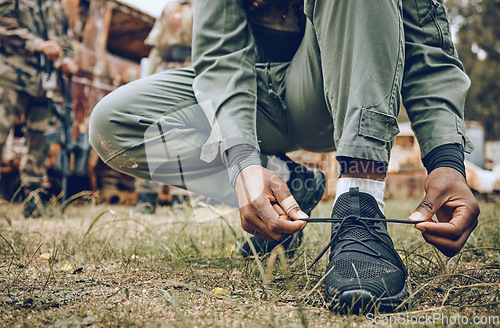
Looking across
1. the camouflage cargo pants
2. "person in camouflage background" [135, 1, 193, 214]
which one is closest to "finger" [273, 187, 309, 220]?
"person in camouflage background" [135, 1, 193, 214]

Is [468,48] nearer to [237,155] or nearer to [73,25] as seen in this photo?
[73,25]

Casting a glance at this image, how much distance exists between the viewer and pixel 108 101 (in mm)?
1353

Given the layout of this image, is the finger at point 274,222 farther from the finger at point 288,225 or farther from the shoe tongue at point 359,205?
the shoe tongue at point 359,205

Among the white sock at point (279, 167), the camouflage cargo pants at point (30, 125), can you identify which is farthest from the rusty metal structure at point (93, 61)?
the white sock at point (279, 167)

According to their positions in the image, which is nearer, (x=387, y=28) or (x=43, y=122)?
(x=387, y=28)

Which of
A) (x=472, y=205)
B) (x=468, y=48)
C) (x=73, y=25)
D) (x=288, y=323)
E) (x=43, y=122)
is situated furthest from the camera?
(x=468, y=48)

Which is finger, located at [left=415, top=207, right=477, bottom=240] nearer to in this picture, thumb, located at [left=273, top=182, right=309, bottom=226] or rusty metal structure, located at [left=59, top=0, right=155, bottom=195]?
thumb, located at [left=273, top=182, right=309, bottom=226]

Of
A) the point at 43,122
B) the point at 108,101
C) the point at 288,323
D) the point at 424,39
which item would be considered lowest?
the point at 43,122

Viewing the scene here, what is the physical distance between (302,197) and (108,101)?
0.78m

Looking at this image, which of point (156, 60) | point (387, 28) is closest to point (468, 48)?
point (156, 60)

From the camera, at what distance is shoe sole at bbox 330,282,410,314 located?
2.63 ft

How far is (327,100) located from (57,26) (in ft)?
11.5

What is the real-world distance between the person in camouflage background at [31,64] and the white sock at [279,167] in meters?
2.69

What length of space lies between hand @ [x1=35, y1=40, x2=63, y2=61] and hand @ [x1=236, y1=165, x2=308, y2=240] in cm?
306
